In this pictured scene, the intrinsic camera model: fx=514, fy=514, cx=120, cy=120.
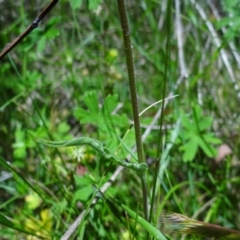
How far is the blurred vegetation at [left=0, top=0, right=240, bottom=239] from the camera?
6.12 feet

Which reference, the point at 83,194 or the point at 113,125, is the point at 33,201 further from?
the point at 113,125

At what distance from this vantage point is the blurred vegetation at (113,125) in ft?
6.12

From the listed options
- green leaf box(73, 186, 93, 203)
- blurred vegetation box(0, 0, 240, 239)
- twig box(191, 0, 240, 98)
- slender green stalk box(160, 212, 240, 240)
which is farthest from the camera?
twig box(191, 0, 240, 98)

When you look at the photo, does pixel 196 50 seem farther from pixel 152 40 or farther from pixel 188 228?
pixel 188 228

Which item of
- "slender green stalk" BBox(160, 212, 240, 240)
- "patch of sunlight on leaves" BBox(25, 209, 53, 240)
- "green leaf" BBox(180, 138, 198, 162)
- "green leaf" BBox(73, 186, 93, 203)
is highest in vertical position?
"green leaf" BBox(73, 186, 93, 203)

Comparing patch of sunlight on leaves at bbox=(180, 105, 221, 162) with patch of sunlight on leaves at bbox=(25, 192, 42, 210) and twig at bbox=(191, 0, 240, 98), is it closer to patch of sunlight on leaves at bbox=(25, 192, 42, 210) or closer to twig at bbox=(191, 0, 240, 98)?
twig at bbox=(191, 0, 240, 98)

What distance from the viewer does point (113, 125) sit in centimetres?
182

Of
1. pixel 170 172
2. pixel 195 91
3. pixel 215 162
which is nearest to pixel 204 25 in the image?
pixel 195 91

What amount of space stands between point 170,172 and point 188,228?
765 millimetres

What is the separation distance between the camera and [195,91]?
2.42 m

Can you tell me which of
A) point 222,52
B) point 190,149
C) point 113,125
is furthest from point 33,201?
point 222,52

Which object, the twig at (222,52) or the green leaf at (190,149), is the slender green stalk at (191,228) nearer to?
the green leaf at (190,149)

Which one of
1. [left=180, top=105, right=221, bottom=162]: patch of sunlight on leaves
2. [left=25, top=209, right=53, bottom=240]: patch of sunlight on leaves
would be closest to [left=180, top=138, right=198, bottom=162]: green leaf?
[left=180, top=105, right=221, bottom=162]: patch of sunlight on leaves

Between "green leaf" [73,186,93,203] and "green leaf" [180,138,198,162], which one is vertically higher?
"green leaf" [73,186,93,203]
